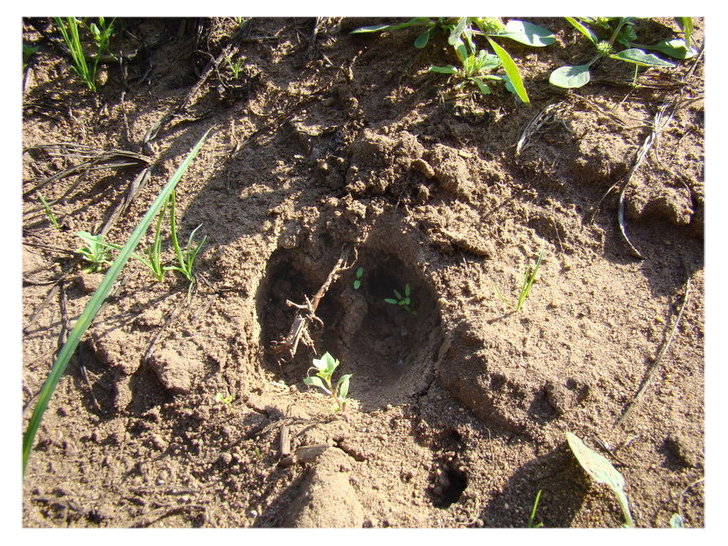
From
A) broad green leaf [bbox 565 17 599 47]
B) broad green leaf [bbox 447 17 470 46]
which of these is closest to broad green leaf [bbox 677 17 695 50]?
broad green leaf [bbox 565 17 599 47]

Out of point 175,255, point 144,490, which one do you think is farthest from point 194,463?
point 175,255

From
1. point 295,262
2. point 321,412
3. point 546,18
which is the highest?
point 546,18

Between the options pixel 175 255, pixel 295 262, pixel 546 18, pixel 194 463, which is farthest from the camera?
pixel 546 18

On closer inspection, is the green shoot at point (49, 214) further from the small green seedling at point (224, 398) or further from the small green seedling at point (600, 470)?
the small green seedling at point (600, 470)

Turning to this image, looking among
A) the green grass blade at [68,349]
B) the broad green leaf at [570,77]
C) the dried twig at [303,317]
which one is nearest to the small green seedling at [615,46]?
the broad green leaf at [570,77]

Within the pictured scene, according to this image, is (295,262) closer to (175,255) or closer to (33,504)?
(175,255)

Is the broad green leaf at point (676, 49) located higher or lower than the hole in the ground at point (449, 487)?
higher
